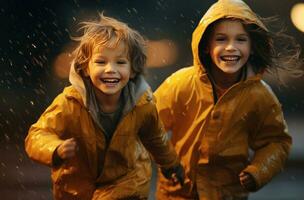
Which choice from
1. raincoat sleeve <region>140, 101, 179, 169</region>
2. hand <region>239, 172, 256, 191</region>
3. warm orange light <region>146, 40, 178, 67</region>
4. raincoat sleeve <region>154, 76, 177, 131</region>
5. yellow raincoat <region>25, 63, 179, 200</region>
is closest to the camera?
yellow raincoat <region>25, 63, 179, 200</region>

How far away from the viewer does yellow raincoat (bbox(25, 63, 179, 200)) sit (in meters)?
7.14

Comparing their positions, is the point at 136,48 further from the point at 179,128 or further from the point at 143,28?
the point at 143,28

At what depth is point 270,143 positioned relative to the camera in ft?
26.1

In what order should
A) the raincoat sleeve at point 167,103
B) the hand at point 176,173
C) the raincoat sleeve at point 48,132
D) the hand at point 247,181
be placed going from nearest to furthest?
the raincoat sleeve at point 48,132 < the hand at point 247,181 < the hand at point 176,173 < the raincoat sleeve at point 167,103

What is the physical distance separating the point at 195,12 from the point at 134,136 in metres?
9.32

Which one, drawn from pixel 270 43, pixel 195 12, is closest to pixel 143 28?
pixel 195 12

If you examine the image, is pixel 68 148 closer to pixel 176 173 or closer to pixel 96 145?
pixel 96 145

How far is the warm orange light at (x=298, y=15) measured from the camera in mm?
17766

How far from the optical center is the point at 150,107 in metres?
7.40

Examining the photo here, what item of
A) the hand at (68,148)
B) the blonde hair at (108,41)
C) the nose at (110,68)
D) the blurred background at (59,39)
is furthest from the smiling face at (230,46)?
the blurred background at (59,39)

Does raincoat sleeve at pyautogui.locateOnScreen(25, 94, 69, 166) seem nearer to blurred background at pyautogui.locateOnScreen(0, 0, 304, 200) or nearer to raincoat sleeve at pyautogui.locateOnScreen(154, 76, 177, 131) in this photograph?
raincoat sleeve at pyautogui.locateOnScreen(154, 76, 177, 131)

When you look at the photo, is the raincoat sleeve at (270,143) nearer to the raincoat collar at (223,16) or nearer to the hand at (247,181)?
the hand at (247,181)

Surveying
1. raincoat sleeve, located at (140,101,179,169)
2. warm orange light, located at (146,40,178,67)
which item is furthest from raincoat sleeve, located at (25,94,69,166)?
warm orange light, located at (146,40,178,67)

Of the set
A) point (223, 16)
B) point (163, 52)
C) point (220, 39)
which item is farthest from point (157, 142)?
point (163, 52)
